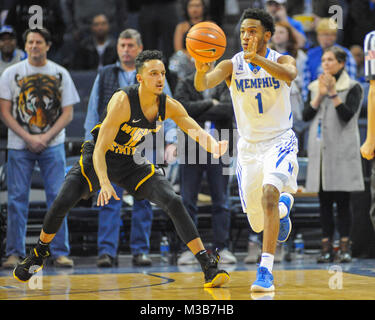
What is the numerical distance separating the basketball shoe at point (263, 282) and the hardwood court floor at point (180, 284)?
12cm

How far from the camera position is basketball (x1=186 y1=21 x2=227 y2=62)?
18.6 feet

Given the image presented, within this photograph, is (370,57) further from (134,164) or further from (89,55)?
(89,55)

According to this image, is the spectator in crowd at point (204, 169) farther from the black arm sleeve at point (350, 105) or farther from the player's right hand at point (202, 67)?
the player's right hand at point (202, 67)

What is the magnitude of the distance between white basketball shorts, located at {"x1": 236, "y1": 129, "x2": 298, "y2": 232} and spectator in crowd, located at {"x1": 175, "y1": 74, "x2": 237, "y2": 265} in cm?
191

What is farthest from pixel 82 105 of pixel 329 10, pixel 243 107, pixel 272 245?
pixel 272 245

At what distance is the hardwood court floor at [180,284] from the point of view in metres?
5.16

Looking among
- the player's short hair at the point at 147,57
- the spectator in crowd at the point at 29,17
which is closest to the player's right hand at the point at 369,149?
the player's short hair at the point at 147,57

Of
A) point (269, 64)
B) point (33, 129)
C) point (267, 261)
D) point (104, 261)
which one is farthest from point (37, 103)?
point (267, 261)

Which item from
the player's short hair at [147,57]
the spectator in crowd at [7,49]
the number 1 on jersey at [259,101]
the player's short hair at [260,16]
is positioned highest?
the spectator in crowd at [7,49]

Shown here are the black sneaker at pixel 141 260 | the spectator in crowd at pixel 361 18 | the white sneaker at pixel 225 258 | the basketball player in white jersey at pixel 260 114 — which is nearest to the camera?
the basketball player in white jersey at pixel 260 114

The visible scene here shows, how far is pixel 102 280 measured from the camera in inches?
253

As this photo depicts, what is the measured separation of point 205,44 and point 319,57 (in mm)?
4287

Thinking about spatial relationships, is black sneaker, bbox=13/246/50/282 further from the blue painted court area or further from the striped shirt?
the striped shirt

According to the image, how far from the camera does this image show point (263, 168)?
5.84m
